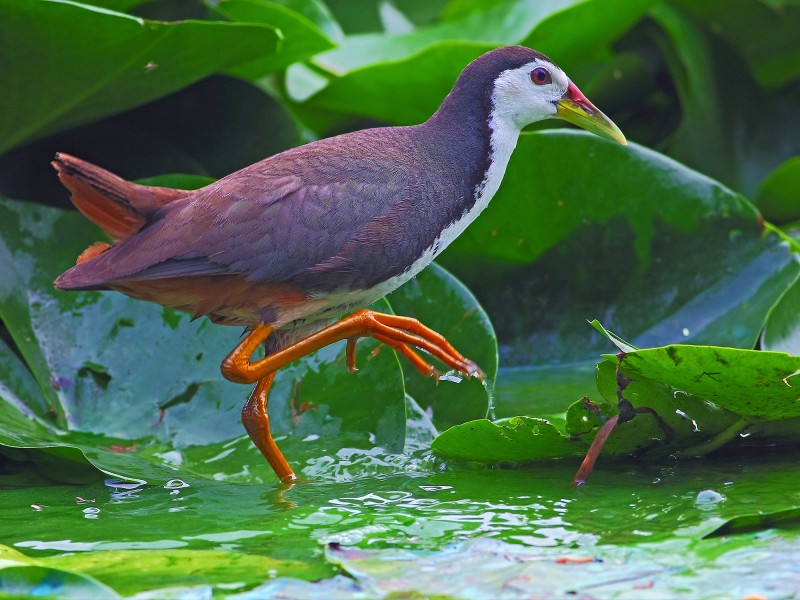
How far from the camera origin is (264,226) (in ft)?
8.84

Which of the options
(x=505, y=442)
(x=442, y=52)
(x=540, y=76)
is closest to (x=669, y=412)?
(x=505, y=442)

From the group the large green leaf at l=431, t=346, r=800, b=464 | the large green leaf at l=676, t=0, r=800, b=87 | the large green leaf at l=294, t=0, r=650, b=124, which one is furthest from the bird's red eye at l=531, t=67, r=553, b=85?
the large green leaf at l=676, t=0, r=800, b=87

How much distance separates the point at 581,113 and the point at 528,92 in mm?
201

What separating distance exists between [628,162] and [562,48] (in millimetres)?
696

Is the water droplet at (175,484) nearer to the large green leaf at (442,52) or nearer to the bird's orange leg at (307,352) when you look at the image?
the bird's orange leg at (307,352)

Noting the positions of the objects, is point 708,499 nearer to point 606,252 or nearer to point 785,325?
point 785,325

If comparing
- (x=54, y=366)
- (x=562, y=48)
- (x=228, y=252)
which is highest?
(x=562, y=48)

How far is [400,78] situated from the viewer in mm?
3740

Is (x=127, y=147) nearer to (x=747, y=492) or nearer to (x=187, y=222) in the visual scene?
(x=187, y=222)

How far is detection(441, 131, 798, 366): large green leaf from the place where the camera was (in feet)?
11.2

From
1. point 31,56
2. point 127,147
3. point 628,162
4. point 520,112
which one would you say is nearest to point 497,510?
point 520,112

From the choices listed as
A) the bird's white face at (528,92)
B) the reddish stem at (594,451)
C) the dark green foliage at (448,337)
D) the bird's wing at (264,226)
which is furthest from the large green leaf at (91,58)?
the reddish stem at (594,451)

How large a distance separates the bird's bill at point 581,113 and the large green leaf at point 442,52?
0.47 metres

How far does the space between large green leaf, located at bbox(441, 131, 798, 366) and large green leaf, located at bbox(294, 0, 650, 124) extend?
0.48m
